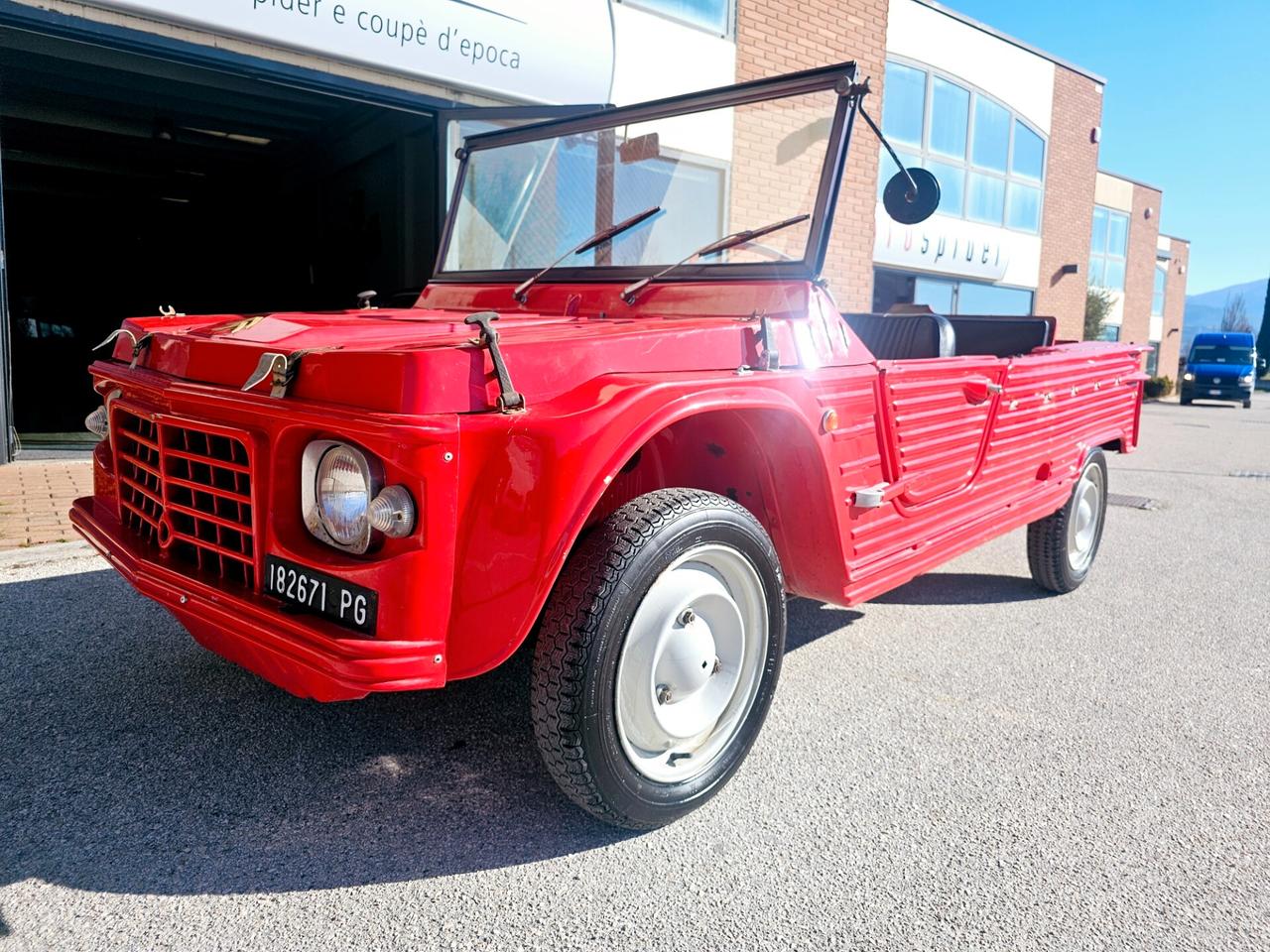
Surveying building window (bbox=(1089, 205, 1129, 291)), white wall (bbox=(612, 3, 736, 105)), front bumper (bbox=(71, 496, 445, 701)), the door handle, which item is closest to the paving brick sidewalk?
front bumper (bbox=(71, 496, 445, 701))

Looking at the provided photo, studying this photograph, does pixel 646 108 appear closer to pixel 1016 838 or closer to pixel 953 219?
pixel 1016 838

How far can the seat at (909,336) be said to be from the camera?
3656 mm

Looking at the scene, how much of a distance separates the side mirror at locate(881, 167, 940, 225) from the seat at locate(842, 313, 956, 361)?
0.71 metres

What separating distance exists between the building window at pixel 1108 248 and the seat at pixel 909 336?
26.4 meters

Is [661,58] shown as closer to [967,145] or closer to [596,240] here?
[967,145]

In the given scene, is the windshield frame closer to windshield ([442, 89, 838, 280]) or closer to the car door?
windshield ([442, 89, 838, 280])

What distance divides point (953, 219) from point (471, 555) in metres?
13.1

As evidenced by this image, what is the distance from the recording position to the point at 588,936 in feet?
6.00

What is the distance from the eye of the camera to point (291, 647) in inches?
70.6

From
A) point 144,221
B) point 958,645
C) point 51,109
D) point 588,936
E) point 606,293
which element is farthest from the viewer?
point 144,221

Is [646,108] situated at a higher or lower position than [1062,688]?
higher

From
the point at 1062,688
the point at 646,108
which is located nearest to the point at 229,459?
the point at 646,108

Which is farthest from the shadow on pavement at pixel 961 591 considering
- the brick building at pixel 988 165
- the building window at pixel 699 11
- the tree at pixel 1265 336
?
the tree at pixel 1265 336

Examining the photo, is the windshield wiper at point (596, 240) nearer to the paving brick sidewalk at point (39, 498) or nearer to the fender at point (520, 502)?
the fender at point (520, 502)
